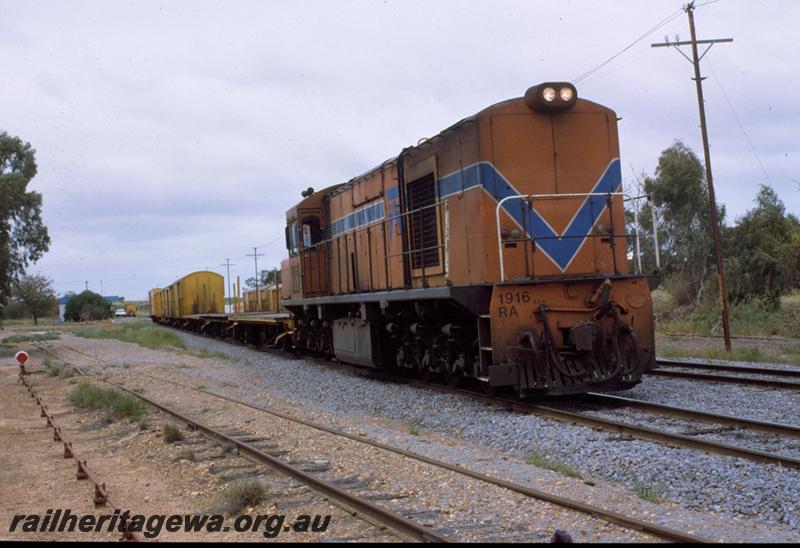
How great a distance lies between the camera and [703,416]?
7953mm

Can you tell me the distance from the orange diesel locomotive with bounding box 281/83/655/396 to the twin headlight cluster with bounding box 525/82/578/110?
0.02 metres

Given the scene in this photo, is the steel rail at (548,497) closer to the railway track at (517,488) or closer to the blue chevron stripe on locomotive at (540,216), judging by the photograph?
the railway track at (517,488)

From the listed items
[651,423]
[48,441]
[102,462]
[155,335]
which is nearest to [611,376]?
[651,423]

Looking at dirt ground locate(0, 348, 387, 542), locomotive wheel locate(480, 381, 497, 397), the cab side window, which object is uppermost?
the cab side window

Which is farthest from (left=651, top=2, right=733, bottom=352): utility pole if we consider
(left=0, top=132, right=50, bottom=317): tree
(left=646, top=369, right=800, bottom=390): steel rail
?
(left=0, top=132, right=50, bottom=317): tree

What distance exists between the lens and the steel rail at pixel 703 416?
280 inches

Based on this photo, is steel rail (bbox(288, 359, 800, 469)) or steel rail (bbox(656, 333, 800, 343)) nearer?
steel rail (bbox(288, 359, 800, 469))

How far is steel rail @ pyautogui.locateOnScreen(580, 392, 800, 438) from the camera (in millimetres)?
7103

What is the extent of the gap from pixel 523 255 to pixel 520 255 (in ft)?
0.15

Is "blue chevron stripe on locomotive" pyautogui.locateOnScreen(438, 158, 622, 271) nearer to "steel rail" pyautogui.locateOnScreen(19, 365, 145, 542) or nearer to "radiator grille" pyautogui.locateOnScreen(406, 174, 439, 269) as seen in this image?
"radiator grille" pyautogui.locateOnScreen(406, 174, 439, 269)

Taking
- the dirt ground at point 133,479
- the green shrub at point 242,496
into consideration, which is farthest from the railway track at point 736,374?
the green shrub at point 242,496

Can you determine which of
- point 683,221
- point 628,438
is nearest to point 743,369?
point 628,438

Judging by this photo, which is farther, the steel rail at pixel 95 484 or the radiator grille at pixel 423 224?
the radiator grille at pixel 423 224

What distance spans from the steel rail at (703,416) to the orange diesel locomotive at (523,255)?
32cm
